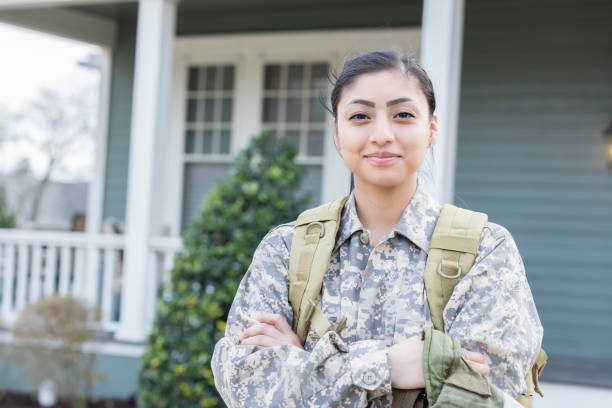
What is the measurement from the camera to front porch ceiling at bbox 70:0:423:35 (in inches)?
244

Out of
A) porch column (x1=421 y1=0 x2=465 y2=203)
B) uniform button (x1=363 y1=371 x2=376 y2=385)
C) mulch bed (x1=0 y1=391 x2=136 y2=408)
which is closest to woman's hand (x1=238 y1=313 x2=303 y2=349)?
uniform button (x1=363 y1=371 x2=376 y2=385)

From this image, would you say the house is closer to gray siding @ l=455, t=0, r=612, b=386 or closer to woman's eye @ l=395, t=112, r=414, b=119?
gray siding @ l=455, t=0, r=612, b=386

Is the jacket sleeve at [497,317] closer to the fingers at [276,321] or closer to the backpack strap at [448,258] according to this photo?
the backpack strap at [448,258]

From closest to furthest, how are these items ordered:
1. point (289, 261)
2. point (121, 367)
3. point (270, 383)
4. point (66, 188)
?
point (270, 383)
point (289, 261)
point (121, 367)
point (66, 188)

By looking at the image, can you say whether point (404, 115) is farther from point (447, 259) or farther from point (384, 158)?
Answer: point (447, 259)

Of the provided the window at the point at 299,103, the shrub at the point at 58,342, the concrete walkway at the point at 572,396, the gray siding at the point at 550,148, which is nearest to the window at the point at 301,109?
the window at the point at 299,103

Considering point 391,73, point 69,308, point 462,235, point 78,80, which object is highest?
point 78,80

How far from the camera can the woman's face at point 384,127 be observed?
4.87 feet

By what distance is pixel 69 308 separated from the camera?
16.6ft

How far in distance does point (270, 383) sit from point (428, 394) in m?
0.34

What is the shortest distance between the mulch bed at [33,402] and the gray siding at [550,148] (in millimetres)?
3369

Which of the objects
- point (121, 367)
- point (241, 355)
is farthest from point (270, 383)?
point (121, 367)

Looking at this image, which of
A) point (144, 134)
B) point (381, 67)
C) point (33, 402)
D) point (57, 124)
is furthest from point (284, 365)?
point (57, 124)

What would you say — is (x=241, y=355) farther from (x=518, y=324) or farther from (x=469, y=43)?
(x=469, y=43)
